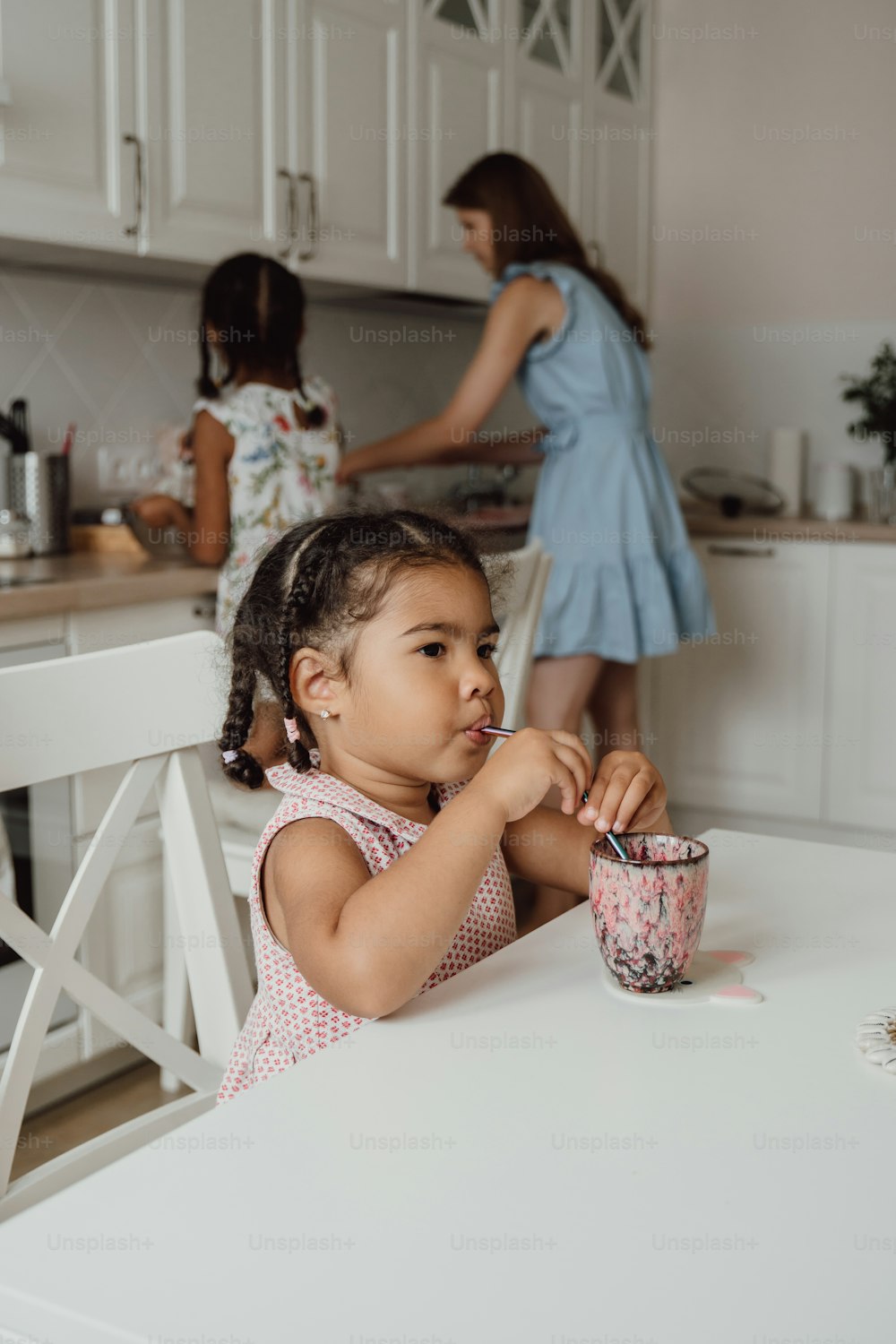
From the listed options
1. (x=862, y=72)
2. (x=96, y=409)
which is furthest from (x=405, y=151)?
(x=862, y=72)

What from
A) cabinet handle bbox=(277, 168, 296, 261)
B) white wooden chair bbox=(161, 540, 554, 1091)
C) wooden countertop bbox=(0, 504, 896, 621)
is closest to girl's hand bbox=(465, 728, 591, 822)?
wooden countertop bbox=(0, 504, 896, 621)

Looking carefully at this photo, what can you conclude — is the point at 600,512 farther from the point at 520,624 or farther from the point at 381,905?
the point at 381,905

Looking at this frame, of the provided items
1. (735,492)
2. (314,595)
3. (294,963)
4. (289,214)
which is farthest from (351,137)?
(294,963)

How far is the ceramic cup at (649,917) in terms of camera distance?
69 centimetres

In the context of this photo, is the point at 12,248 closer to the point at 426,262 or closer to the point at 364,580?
the point at 426,262

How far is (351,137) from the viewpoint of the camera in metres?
2.58

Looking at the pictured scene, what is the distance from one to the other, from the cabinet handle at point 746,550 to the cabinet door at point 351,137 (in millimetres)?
995

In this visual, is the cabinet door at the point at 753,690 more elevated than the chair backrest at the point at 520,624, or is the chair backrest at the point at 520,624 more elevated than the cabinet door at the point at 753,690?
the chair backrest at the point at 520,624

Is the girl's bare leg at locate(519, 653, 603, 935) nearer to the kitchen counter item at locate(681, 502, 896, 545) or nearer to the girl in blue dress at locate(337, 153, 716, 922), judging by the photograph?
the girl in blue dress at locate(337, 153, 716, 922)

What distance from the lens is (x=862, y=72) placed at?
341 centimetres

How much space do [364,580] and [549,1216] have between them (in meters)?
0.52

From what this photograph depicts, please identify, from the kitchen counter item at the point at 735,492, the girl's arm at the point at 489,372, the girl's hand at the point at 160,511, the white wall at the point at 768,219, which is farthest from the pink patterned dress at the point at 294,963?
the white wall at the point at 768,219

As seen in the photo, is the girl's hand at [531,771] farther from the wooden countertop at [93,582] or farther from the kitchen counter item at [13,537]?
the kitchen counter item at [13,537]

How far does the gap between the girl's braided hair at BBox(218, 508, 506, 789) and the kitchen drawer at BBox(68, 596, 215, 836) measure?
2.86 ft
